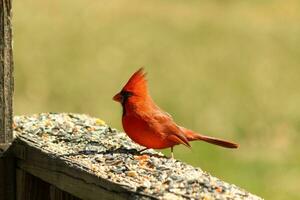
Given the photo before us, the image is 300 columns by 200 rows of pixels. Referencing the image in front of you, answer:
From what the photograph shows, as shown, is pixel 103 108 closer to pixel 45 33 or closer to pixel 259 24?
pixel 45 33

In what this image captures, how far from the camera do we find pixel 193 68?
10352 millimetres

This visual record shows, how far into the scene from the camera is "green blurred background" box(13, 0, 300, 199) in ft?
26.0

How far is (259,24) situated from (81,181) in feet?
29.9

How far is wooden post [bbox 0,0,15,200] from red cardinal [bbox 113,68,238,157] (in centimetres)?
45

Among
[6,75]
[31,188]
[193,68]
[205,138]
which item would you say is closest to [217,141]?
[205,138]

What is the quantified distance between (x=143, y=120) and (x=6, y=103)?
1.77 feet

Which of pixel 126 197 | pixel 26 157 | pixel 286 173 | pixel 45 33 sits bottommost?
pixel 126 197

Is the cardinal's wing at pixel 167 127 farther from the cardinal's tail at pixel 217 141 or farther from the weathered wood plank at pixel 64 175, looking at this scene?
the weathered wood plank at pixel 64 175

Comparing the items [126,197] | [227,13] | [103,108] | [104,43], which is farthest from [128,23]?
[126,197]

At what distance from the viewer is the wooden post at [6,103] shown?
351 centimetres

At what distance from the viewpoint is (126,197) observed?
279cm

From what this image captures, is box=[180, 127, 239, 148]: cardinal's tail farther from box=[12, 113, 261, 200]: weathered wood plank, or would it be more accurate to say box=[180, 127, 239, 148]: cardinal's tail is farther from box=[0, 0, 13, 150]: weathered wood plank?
box=[0, 0, 13, 150]: weathered wood plank

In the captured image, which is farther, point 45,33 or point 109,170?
point 45,33

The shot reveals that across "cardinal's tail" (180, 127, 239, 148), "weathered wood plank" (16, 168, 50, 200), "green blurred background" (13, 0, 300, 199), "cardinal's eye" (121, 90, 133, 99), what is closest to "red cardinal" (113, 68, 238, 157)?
"cardinal's eye" (121, 90, 133, 99)
